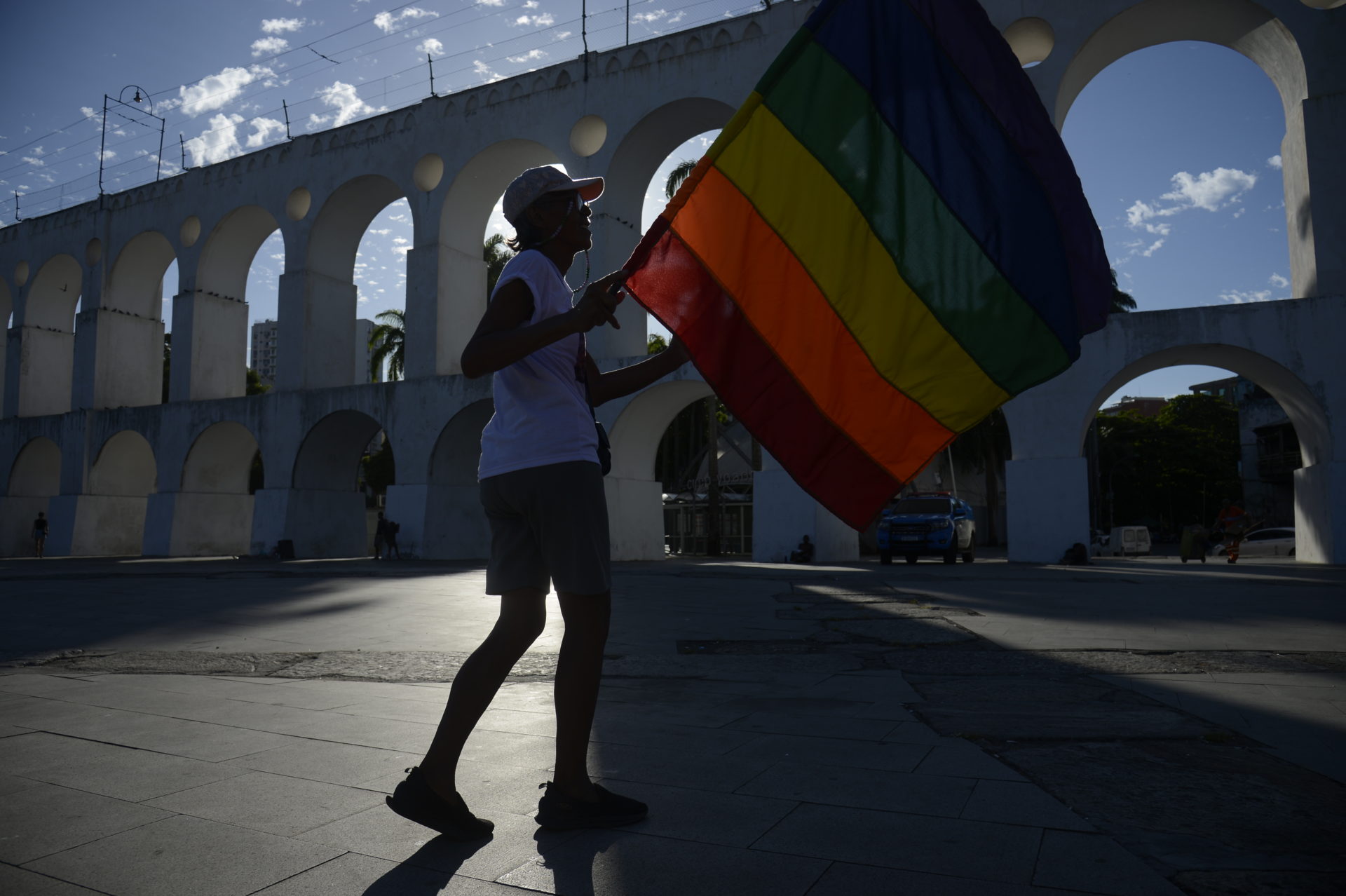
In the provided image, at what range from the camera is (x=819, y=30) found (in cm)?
362

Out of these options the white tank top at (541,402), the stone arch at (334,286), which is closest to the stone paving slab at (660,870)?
the white tank top at (541,402)

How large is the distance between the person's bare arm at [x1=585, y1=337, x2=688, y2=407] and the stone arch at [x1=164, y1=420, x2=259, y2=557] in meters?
25.5

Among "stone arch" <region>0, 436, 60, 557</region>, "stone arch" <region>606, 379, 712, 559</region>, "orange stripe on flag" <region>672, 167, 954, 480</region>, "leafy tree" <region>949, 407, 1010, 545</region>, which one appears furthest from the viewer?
"leafy tree" <region>949, 407, 1010, 545</region>

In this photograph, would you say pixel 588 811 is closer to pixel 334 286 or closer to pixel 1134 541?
pixel 334 286

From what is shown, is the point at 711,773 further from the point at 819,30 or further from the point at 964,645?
the point at 964,645

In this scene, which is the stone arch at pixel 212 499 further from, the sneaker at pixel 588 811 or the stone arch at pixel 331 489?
the sneaker at pixel 588 811

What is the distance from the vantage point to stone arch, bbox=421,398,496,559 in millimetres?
22656

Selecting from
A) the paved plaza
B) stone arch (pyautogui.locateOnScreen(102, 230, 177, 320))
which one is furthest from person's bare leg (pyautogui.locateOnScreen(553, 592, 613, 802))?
stone arch (pyautogui.locateOnScreen(102, 230, 177, 320))

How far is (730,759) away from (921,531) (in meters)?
16.6

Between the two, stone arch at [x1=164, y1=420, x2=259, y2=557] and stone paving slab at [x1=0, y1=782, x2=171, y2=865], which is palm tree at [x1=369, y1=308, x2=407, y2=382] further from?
stone paving slab at [x1=0, y1=782, x2=171, y2=865]

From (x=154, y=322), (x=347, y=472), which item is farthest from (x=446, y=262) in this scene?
(x=154, y=322)

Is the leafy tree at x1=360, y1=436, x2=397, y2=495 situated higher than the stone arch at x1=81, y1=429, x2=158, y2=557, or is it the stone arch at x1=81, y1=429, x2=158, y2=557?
the leafy tree at x1=360, y1=436, x2=397, y2=495

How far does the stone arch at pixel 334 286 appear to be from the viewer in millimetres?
25266

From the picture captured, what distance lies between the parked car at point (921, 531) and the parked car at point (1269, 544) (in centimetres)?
1150
